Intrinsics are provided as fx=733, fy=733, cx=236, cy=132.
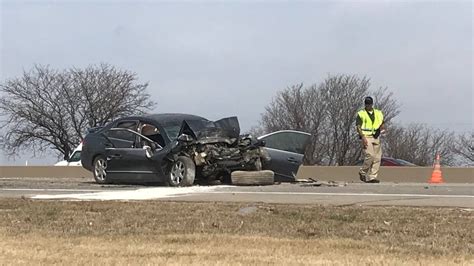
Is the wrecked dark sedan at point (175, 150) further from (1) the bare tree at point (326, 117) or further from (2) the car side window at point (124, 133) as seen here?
(1) the bare tree at point (326, 117)

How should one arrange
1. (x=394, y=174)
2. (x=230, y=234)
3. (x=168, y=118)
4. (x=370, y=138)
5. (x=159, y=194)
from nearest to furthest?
(x=230, y=234) → (x=159, y=194) → (x=168, y=118) → (x=370, y=138) → (x=394, y=174)

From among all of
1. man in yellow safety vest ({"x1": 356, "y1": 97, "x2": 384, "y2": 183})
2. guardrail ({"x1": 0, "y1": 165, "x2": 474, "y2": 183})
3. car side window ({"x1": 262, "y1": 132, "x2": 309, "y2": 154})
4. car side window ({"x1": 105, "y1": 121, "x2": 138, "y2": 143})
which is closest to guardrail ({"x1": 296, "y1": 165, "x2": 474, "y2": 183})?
guardrail ({"x1": 0, "y1": 165, "x2": 474, "y2": 183})

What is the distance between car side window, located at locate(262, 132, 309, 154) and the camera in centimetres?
1445

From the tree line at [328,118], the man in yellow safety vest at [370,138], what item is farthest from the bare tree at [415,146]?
the man in yellow safety vest at [370,138]

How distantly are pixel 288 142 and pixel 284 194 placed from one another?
347 cm

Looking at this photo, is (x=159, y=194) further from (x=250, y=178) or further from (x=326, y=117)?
(x=326, y=117)

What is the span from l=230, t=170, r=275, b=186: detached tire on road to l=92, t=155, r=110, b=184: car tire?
293cm

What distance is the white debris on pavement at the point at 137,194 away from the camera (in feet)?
36.5

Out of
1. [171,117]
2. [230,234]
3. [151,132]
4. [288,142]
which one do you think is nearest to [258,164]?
[288,142]

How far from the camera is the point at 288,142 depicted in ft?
47.8

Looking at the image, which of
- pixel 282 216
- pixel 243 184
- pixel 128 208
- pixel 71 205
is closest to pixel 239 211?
pixel 282 216

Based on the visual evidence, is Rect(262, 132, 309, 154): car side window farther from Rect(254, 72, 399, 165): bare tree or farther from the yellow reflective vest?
Rect(254, 72, 399, 165): bare tree

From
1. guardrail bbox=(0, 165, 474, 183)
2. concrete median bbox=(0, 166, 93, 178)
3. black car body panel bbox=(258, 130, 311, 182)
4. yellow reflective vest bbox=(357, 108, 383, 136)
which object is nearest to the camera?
black car body panel bbox=(258, 130, 311, 182)

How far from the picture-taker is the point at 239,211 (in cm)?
886
